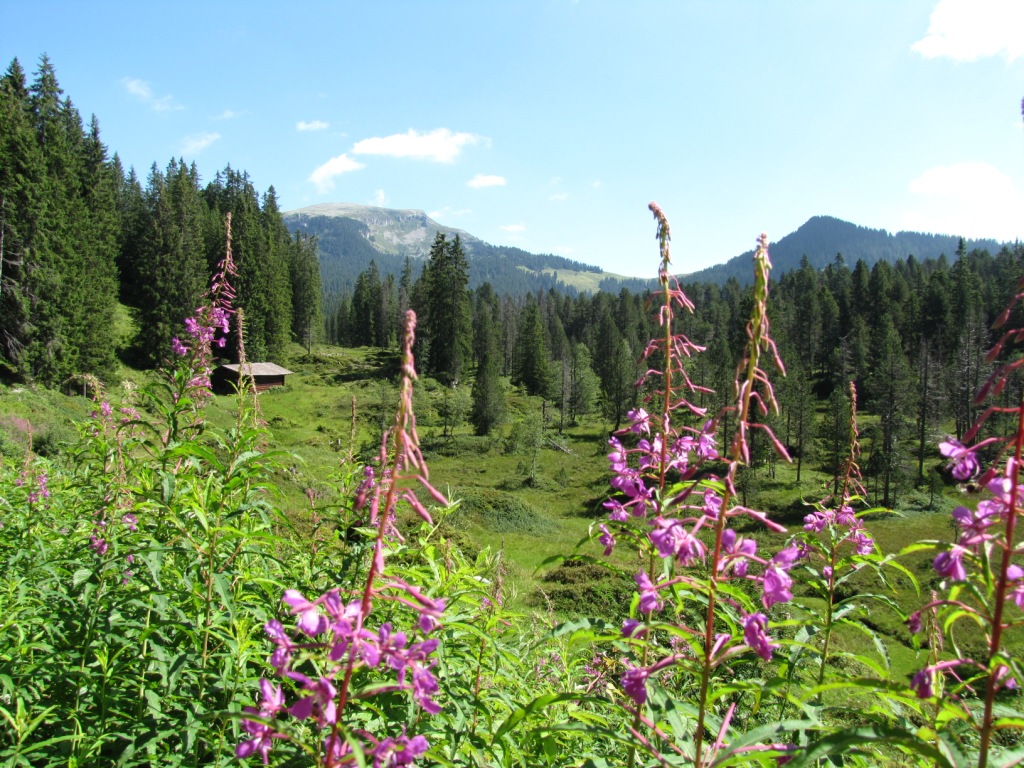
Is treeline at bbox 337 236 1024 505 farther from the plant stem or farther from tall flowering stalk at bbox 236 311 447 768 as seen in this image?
Result: tall flowering stalk at bbox 236 311 447 768

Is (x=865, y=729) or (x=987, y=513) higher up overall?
(x=987, y=513)

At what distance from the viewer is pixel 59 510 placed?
5.36 meters

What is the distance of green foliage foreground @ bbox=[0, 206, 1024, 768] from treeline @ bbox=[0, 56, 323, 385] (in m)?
9.61

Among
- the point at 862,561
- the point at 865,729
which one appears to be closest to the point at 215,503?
the point at 865,729

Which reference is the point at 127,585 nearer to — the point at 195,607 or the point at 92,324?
the point at 195,607

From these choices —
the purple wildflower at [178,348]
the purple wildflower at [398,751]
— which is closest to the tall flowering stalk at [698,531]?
the purple wildflower at [398,751]

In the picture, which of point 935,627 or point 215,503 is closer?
point 935,627

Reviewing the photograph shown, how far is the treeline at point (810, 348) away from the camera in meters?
47.2

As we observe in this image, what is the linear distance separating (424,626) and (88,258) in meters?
47.5

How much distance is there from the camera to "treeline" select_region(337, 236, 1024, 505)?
4719 centimetres

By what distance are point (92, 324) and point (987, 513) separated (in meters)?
42.2

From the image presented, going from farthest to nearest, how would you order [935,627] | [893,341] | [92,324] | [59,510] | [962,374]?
[893,341], [962,374], [92,324], [59,510], [935,627]

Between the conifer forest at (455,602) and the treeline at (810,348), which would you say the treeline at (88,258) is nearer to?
the conifer forest at (455,602)

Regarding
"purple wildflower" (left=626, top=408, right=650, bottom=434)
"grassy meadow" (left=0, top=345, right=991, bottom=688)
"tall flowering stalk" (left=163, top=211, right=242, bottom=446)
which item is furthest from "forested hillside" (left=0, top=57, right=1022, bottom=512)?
"purple wildflower" (left=626, top=408, right=650, bottom=434)
